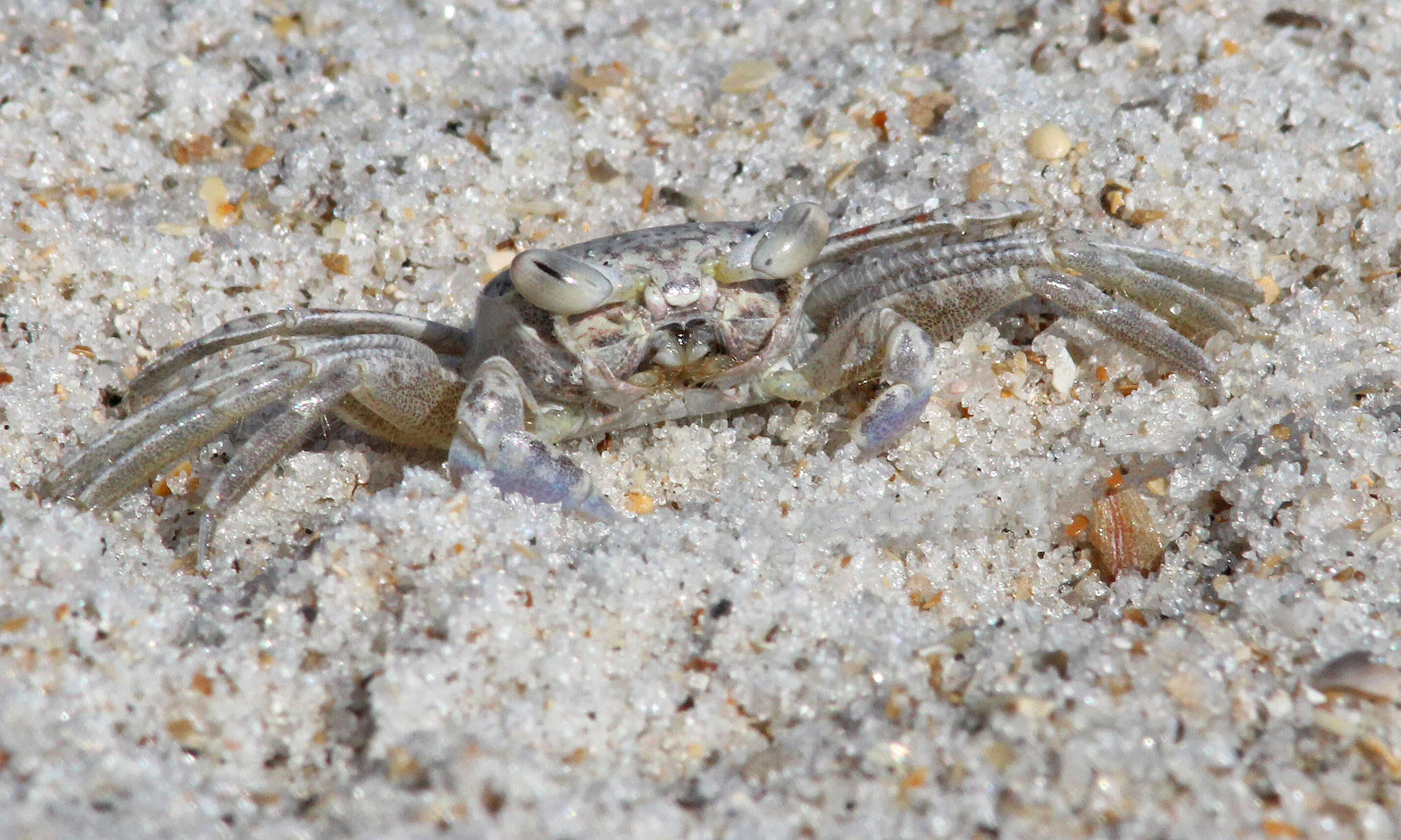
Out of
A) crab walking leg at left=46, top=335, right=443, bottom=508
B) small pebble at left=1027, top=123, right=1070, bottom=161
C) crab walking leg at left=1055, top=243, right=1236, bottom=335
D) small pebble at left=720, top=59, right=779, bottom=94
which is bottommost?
crab walking leg at left=46, top=335, right=443, bottom=508

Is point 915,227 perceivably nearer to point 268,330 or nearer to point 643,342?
point 643,342

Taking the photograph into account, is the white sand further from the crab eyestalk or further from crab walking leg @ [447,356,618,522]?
the crab eyestalk

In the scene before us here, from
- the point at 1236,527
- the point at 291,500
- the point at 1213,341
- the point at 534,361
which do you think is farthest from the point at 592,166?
the point at 1236,527

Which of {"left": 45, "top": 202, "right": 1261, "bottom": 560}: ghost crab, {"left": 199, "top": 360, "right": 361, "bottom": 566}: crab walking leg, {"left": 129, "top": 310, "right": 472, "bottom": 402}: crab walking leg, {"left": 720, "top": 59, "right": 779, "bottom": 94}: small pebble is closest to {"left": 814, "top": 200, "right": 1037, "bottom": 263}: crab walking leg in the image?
{"left": 45, "top": 202, "right": 1261, "bottom": 560}: ghost crab

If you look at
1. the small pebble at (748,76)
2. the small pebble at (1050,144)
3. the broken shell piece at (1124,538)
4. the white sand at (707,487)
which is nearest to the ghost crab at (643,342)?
the white sand at (707,487)

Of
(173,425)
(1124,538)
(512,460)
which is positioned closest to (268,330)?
(173,425)

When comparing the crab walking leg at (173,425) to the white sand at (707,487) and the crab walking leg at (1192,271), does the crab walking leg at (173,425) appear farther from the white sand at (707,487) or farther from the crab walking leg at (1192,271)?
the crab walking leg at (1192,271)
